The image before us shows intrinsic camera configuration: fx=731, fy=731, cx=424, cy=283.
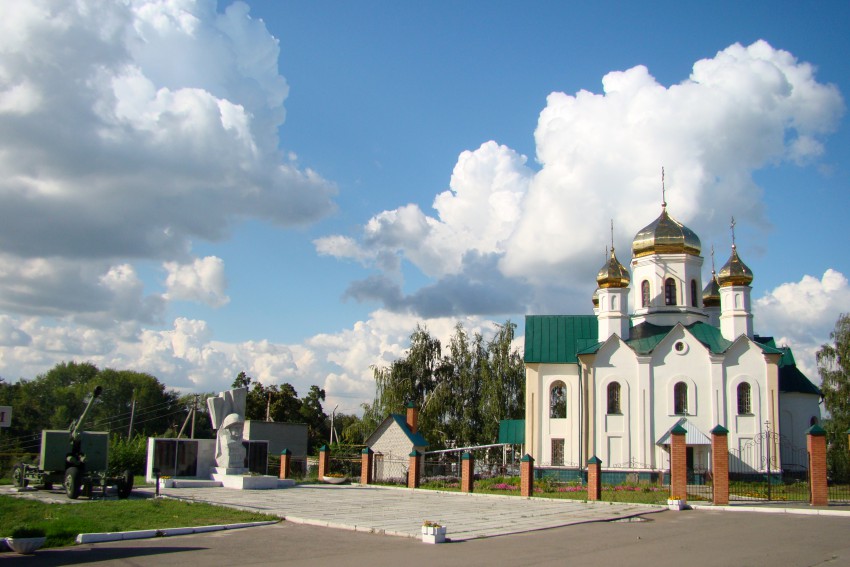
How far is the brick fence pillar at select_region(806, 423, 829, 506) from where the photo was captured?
827 inches

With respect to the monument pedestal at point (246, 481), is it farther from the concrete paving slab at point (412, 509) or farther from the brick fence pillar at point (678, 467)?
the brick fence pillar at point (678, 467)

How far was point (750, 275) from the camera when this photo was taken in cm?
3497

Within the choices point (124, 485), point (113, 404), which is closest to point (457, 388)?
point (124, 485)

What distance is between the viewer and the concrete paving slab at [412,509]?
1541 centimetres

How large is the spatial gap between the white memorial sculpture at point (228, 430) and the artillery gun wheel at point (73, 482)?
8.04 metres

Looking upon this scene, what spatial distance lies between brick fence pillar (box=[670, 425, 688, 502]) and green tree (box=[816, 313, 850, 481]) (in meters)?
23.4

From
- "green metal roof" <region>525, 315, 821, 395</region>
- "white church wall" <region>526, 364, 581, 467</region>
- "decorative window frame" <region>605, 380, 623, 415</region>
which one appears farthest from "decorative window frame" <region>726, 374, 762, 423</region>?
"white church wall" <region>526, 364, 581, 467</region>

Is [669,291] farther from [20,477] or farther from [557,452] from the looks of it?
[20,477]

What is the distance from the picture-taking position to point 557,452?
3522 centimetres

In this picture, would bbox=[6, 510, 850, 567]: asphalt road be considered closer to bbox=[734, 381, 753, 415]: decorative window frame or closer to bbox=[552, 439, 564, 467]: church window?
bbox=[734, 381, 753, 415]: decorative window frame

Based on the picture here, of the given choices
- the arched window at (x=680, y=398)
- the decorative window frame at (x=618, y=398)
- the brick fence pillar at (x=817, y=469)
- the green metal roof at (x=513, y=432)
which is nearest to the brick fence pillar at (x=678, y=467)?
the brick fence pillar at (x=817, y=469)

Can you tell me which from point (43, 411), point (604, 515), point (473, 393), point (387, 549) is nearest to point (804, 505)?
point (604, 515)

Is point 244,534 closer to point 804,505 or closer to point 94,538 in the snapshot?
point 94,538

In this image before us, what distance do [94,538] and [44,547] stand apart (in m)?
0.78
